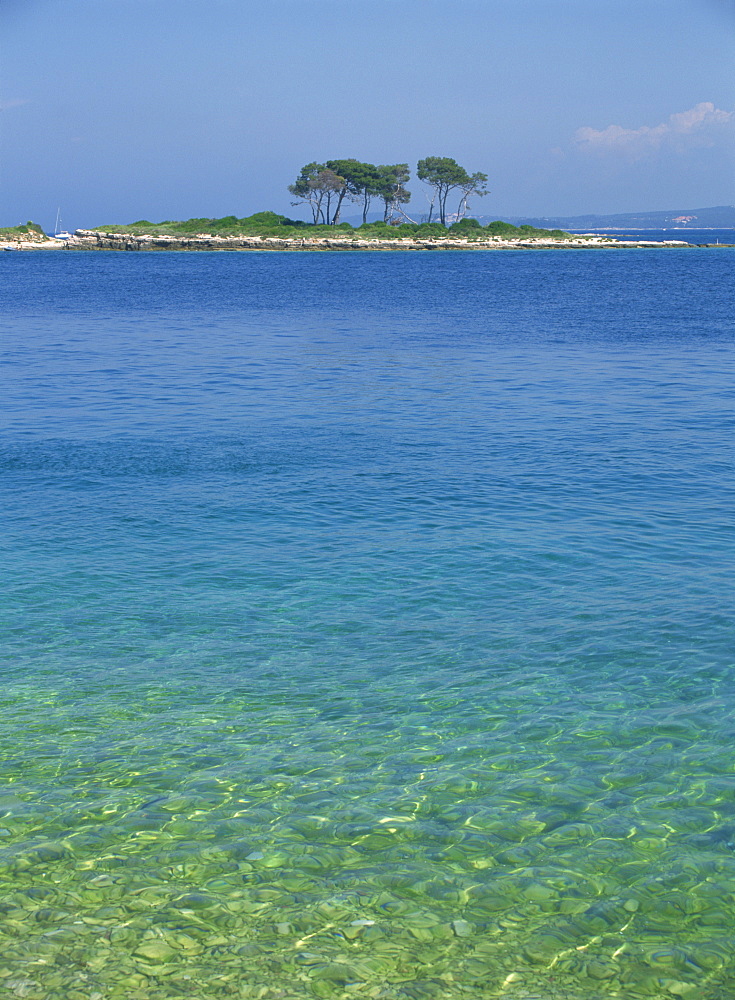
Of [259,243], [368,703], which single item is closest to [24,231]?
[259,243]

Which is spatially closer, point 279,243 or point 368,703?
point 368,703

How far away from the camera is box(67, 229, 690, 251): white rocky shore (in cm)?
15550

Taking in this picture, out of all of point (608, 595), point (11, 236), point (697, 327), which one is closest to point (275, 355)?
point (697, 327)

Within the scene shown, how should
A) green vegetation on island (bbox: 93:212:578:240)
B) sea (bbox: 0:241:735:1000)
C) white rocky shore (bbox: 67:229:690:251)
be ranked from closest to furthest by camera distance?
1. sea (bbox: 0:241:735:1000)
2. white rocky shore (bbox: 67:229:690:251)
3. green vegetation on island (bbox: 93:212:578:240)

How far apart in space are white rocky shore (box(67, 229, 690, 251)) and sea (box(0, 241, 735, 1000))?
443 ft

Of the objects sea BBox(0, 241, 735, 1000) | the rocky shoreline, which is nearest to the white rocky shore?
the rocky shoreline

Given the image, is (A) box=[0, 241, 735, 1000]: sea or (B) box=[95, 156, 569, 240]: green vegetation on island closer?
(A) box=[0, 241, 735, 1000]: sea

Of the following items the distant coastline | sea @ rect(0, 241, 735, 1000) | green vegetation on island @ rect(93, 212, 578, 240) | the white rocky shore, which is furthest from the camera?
green vegetation on island @ rect(93, 212, 578, 240)

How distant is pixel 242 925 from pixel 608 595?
27.8ft

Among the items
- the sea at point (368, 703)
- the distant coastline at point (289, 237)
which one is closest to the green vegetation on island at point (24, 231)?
the distant coastline at point (289, 237)

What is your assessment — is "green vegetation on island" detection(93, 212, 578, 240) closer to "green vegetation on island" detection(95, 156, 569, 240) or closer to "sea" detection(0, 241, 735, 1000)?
"green vegetation on island" detection(95, 156, 569, 240)

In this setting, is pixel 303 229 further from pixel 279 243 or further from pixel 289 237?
pixel 279 243

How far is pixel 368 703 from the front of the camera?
10.6m

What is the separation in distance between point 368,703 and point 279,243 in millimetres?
154159
